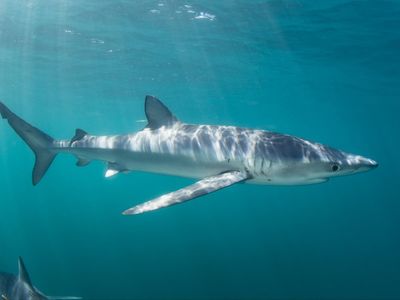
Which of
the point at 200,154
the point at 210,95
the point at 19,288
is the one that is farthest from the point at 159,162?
the point at 210,95

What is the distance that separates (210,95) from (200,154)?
31133mm

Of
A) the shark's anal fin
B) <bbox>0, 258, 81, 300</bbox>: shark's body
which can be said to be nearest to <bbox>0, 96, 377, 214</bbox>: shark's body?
the shark's anal fin

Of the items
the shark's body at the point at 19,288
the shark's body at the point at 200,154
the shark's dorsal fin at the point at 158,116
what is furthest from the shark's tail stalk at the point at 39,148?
the shark's body at the point at 19,288

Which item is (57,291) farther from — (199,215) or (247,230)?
(199,215)

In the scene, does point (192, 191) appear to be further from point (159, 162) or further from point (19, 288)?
point (19, 288)

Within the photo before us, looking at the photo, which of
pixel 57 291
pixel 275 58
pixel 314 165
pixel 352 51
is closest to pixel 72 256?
pixel 57 291

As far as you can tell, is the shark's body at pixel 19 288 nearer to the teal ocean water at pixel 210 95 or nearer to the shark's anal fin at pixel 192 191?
the shark's anal fin at pixel 192 191

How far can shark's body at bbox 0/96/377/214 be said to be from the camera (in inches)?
244

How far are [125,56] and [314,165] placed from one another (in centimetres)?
2050

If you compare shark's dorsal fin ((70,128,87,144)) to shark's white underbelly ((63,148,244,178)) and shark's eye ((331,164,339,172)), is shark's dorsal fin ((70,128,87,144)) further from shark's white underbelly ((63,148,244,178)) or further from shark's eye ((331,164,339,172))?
shark's eye ((331,164,339,172))

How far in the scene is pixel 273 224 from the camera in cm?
2902

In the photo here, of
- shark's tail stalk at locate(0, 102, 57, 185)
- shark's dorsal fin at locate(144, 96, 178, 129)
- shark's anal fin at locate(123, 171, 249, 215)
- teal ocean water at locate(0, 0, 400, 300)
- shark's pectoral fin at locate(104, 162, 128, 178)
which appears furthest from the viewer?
teal ocean water at locate(0, 0, 400, 300)

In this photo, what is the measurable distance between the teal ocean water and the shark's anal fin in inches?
380

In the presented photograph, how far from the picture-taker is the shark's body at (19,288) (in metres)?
4.92
